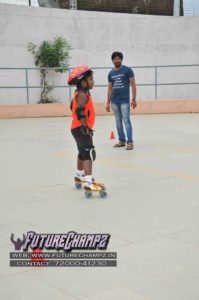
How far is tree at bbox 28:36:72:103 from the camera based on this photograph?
19062mm

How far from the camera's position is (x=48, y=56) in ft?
62.6

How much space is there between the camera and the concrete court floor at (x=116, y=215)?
3359 millimetres

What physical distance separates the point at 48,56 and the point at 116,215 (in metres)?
14.8

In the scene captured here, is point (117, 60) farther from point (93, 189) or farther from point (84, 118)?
point (93, 189)

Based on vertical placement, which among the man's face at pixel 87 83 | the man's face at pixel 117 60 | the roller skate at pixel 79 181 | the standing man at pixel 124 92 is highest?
the man's face at pixel 117 60

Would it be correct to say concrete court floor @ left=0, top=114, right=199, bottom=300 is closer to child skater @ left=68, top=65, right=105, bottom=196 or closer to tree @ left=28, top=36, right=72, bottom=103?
child skater @ left=68, top=65, right=105, bottom=196

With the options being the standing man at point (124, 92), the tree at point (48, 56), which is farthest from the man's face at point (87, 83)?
the tree at point (48, 56)

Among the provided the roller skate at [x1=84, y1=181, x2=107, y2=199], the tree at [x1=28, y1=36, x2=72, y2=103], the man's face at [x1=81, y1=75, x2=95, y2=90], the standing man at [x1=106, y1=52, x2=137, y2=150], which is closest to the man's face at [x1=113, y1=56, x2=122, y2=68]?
the standing man at [x1=106, y1=52, x2=137, y2=150]

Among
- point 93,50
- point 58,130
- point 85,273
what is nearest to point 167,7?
point 93,50

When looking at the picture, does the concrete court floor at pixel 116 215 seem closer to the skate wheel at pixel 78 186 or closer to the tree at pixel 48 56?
the skate wheel at pixel 78 186

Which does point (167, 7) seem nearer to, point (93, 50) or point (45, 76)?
point (93, 50)

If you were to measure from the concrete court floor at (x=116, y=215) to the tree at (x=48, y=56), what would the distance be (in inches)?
355

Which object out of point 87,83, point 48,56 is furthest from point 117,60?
point 48,56

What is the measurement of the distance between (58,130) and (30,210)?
850 cm
